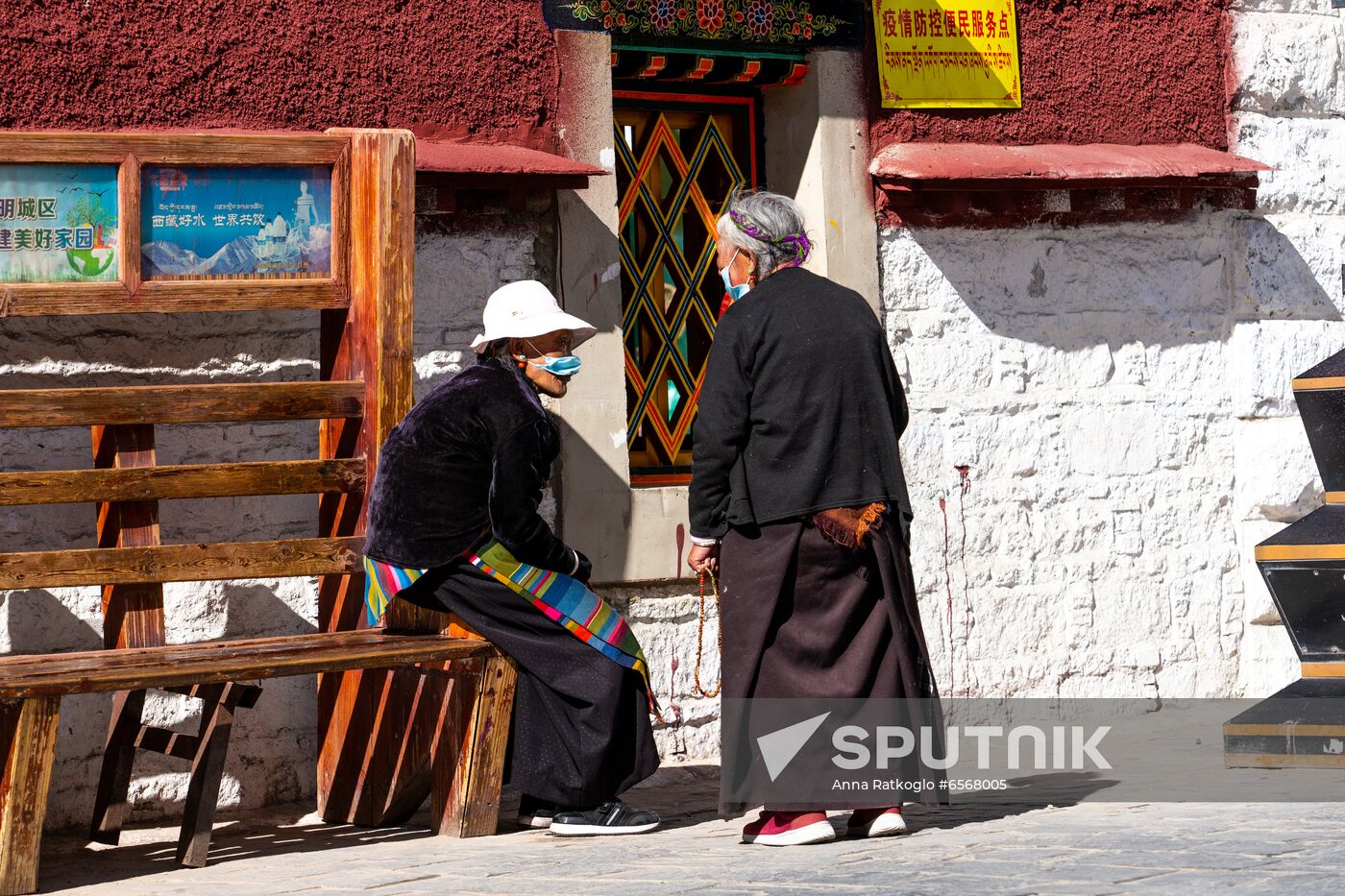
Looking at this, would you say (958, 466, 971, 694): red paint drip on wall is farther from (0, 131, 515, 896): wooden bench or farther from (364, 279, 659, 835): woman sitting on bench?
(0, 131, 515, 896): wooden bench

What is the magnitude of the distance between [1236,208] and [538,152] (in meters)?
2.94

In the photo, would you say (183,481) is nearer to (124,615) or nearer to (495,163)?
(124,615)

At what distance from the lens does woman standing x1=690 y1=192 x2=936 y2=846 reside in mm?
4918

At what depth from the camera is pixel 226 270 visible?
539 centimetres

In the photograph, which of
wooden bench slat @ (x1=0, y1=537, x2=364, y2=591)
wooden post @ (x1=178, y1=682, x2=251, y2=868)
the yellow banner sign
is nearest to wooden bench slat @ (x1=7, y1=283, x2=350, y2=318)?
wooden bench slat @ (x1=0, y1=537, x2=364, y2=591)

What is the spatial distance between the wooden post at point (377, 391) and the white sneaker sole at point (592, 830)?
43cm

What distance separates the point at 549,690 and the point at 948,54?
320cm

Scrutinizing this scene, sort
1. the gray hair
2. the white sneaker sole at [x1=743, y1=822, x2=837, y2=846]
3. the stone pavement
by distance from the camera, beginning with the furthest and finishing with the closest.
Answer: the gray hair → the white sneaker sole at [x1=743, y1=822, x2=837, y2=846] → the stone pavement

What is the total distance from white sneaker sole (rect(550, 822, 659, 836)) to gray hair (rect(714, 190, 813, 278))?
4.94 ft

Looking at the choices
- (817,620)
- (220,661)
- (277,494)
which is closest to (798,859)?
(817,620)

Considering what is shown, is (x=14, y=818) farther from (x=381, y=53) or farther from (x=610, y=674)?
(x=381, y=53)

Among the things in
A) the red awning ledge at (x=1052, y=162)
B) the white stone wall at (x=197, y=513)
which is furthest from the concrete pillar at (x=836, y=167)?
the white stone wall at (x=197, y=513)

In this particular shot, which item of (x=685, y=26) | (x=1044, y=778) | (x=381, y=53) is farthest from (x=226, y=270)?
(x=1044, y=778)

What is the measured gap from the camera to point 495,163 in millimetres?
6098
